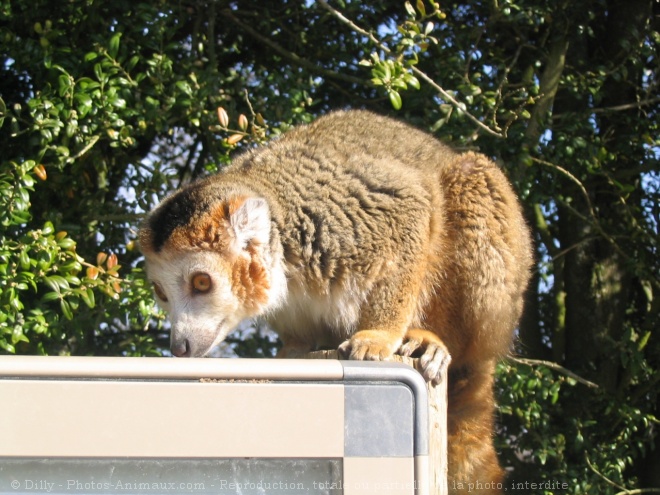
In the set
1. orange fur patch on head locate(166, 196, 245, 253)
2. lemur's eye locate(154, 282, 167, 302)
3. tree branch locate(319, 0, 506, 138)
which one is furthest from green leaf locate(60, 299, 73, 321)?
tree branch locate(319, 0, 506, 138)

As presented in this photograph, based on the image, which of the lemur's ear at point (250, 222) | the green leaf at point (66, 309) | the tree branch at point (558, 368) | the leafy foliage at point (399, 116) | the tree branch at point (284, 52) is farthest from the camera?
the tree branch at point (284, 52)

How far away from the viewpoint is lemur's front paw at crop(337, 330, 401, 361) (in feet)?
12.3

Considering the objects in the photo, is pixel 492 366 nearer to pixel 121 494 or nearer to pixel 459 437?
pixel 459 437

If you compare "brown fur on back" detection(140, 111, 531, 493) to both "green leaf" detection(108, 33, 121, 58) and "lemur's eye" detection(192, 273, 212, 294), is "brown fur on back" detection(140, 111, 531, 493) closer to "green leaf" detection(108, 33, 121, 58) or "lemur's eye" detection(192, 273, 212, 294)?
"lemur's eye" detection(192, 273, 212, 294)

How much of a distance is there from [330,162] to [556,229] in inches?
140

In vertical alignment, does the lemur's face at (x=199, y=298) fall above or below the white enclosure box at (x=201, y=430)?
above

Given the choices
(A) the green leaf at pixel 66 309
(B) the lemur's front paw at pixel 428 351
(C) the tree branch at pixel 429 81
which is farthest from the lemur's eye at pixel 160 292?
(C) the tree branch at pixel 429 81

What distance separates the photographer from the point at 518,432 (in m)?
6.80

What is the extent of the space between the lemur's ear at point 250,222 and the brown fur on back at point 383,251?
35mm

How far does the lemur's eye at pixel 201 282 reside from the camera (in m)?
4.19

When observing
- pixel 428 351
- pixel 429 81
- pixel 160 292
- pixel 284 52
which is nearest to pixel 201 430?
pixel 428 351

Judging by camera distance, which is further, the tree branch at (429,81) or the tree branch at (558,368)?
the tree branch at (558,368)

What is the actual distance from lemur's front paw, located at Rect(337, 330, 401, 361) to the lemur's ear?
719 millimetres

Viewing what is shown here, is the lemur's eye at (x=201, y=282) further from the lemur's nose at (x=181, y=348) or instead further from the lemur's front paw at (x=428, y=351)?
the lemur's front paw at (x=428, y=351)
